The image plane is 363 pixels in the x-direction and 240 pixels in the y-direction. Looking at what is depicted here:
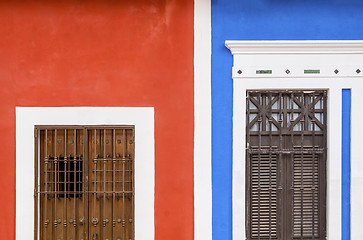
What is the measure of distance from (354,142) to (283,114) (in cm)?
78

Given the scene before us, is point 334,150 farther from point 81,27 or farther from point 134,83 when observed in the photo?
point 81,27

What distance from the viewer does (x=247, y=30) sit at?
12.6ft

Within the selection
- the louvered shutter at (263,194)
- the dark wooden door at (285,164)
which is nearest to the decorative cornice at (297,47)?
the dark wooden door at (285,164)

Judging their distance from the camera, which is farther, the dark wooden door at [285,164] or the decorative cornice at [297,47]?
the dark wooden door at [285,164]

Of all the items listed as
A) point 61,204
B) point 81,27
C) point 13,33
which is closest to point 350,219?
point 61,204

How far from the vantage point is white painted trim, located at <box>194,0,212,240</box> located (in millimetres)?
3838

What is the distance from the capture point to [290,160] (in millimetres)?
3916

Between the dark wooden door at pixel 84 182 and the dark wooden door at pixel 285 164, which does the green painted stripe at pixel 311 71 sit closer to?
the dark wooden door at pixel 285 164

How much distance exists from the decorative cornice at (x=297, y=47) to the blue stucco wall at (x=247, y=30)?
8 centimetres

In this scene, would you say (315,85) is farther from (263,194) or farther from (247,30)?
(263,194)

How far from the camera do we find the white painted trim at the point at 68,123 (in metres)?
3.81

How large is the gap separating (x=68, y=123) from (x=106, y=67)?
70 cm

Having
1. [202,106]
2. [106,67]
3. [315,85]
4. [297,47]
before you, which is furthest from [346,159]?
[106,67]

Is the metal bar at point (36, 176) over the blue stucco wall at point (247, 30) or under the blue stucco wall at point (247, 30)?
under
